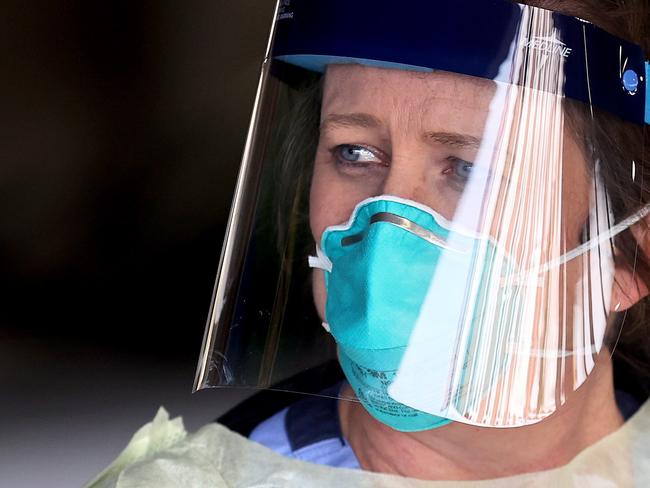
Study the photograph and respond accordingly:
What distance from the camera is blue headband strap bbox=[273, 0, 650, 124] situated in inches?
45.1

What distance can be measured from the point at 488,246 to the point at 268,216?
405mm

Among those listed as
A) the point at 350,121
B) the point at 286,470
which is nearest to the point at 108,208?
the point at 286,470

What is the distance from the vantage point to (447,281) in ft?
3.74

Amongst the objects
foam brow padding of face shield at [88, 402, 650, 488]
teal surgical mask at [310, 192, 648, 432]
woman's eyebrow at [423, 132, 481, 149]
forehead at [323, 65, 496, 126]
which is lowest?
foam brow padding of face shield at [88, 402, 650, 488]

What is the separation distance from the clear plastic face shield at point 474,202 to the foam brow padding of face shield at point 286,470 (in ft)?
0.74

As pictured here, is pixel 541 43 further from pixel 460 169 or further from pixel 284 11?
pixel 284 11

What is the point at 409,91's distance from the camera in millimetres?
1195

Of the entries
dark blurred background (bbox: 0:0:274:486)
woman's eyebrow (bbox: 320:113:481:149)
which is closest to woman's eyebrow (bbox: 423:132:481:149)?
woman's eyebrow (bbox: 320:113:481:149)

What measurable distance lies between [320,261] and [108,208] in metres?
1.66

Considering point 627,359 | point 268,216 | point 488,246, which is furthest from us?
point 627,359

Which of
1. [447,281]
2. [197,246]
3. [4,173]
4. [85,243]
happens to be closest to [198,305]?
[197,246]

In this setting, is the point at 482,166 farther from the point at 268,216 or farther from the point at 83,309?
the point at 83,309

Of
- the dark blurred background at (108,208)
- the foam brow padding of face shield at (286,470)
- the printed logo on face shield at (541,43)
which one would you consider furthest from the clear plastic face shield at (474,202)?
the dark blurred background at (108,208)

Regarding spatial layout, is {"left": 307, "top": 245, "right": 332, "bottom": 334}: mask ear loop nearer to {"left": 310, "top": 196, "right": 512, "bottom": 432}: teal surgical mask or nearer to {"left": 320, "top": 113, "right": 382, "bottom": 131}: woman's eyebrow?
{"left": 310, "top": 196, "right": 512, "bottom": 432}: teal surgical mask
